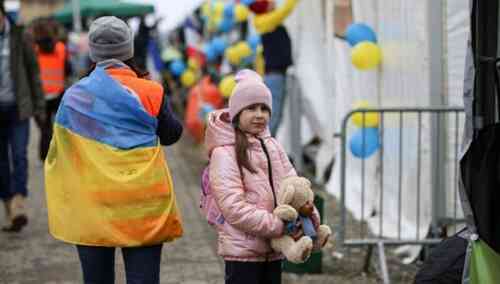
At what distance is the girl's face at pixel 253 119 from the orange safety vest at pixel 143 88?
0.39m

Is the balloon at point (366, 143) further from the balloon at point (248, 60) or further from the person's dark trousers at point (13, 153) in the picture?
the balloon at point (248, 60)

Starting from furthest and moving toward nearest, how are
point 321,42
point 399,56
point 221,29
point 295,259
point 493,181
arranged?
point 221,29, point 321,42, point 399,56, point 295,259, point 493,181

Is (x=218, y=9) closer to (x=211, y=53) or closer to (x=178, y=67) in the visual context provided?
(x=211, y=53)

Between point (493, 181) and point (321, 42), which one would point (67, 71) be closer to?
point (321, 42)

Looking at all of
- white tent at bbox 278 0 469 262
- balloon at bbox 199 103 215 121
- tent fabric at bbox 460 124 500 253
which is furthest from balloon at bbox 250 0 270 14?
tent fabric at bbox 460 124 500 253

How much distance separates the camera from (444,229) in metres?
7.35

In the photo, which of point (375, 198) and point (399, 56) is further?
point (375, 198)

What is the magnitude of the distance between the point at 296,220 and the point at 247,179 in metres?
0.29

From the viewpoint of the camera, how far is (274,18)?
35.2 feet

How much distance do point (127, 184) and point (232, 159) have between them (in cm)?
49

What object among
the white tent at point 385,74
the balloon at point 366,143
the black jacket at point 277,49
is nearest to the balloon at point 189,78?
the white tent at point 385,74

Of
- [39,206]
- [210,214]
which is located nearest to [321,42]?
[39,206]

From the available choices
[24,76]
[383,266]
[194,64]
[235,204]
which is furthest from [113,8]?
[235,204]

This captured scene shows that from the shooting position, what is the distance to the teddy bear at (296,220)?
14.9 ft
